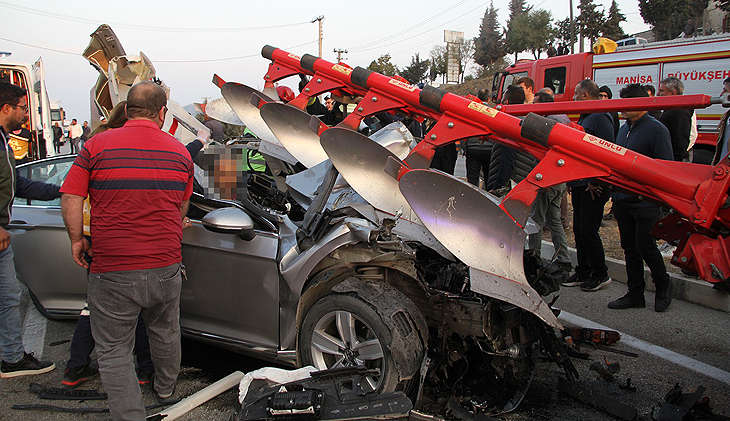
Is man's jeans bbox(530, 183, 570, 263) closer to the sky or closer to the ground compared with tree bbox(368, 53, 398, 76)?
closer to the ground

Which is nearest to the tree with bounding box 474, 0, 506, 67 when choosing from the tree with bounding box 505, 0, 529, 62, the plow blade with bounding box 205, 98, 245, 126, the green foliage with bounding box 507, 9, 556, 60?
the tree with bounding box 505, 0, 529, 62

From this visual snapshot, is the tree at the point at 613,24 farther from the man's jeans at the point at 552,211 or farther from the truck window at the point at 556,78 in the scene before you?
the man's jeans at the point at 552,211

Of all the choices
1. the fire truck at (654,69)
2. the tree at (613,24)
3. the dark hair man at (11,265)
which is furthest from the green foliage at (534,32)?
the dark hair man at (11,265)

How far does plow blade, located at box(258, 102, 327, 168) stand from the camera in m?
4.48

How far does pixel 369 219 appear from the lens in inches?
125

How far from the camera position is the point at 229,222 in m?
3.09

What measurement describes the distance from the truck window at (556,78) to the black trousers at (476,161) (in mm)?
7560

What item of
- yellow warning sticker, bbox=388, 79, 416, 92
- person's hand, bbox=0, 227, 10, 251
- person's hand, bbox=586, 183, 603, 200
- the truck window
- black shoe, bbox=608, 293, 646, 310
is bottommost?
black shoe, bbox=608, 293, 646, 310

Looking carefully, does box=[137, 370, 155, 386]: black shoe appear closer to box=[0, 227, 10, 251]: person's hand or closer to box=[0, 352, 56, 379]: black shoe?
box=[0, 352, 56, 379]: black shoe

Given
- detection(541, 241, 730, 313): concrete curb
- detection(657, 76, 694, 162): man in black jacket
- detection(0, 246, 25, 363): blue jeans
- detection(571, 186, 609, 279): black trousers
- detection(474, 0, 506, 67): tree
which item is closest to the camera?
detection(0, 246, 25, 363): blue jeans

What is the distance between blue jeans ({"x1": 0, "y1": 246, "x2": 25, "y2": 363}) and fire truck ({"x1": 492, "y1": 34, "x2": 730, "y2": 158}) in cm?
883

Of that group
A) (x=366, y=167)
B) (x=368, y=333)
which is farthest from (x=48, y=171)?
(x=368, y=333)

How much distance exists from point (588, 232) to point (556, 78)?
9353 mm

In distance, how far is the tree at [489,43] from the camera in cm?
6122
